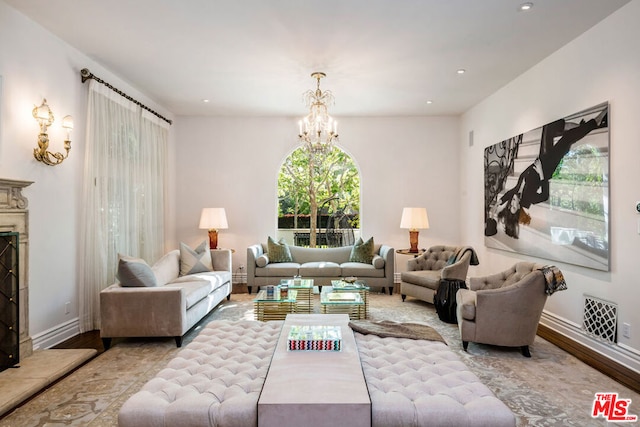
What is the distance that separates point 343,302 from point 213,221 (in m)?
→ 3.16

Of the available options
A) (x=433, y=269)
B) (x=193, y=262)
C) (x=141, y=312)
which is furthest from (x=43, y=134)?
(x=433, y=269)

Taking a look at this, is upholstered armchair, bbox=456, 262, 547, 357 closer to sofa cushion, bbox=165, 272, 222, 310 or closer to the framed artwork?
the framed artwork

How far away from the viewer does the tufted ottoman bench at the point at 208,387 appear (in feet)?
5.61

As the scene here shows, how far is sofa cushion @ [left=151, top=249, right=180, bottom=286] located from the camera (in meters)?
4.51

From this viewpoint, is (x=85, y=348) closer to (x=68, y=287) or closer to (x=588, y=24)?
(x=68, y=287)

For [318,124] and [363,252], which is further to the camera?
[363,252]

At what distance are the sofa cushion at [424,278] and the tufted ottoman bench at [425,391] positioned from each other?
252 cm

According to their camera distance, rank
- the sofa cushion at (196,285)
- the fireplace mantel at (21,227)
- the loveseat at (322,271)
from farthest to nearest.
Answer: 1. the loveseat at (322,271)
2. the sofa cushion at (196,285)
3. the fireplace mantel at (21,227)

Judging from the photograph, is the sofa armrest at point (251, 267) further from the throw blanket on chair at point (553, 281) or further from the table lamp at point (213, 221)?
the throw blanket on chair at point (553, 281)

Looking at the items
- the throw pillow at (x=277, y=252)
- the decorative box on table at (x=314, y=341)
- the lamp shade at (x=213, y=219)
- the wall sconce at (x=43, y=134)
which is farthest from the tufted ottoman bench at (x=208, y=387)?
the lamp shade at (x=213, y=219)

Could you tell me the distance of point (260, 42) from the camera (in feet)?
12.6

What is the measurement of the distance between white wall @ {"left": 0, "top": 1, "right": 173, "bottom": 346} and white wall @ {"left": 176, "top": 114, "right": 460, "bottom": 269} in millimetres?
2737

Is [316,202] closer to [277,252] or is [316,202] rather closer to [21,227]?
A: [277,252]

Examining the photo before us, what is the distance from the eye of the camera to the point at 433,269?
5.52 metres
